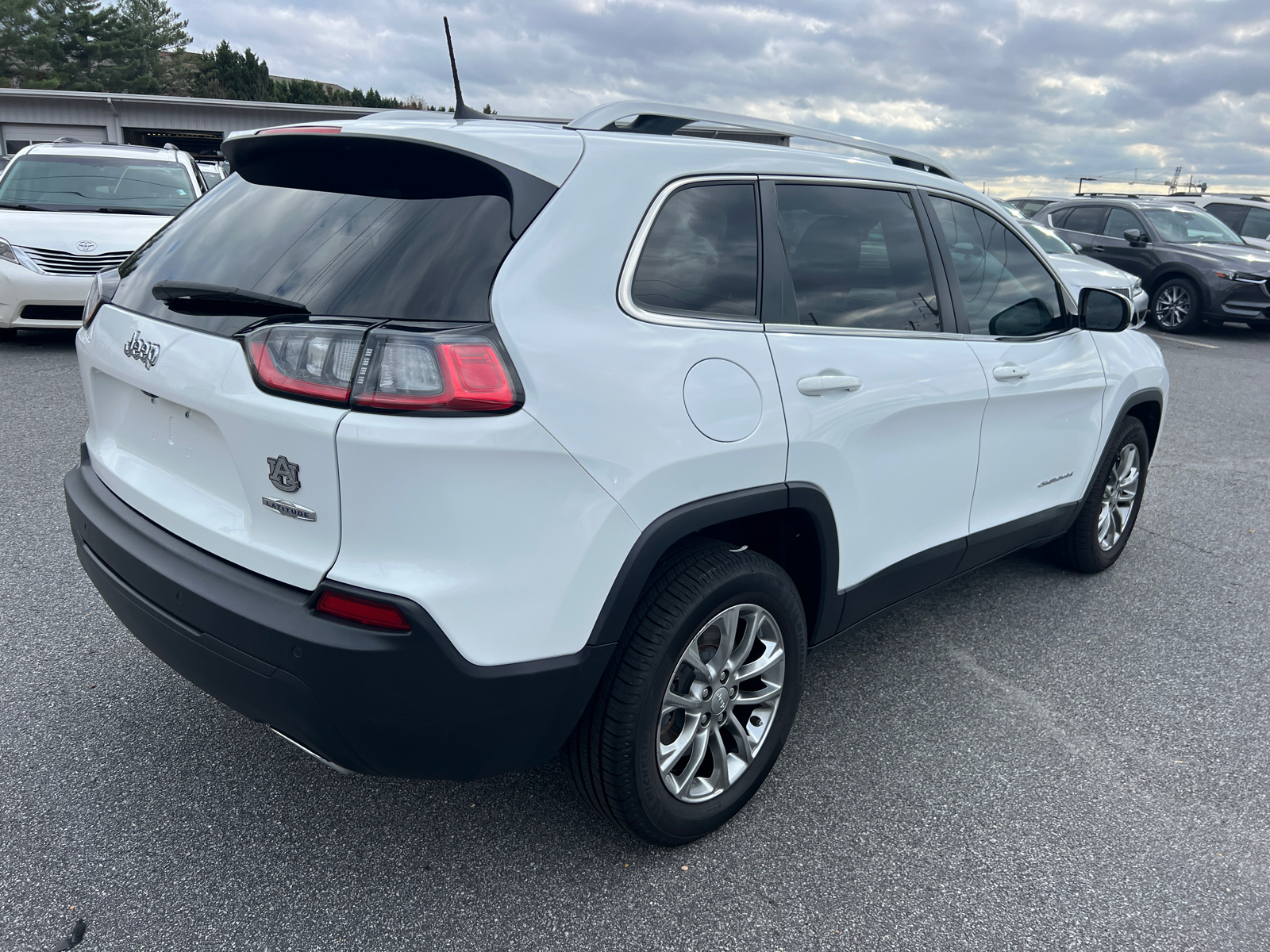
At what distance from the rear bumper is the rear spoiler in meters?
0.89

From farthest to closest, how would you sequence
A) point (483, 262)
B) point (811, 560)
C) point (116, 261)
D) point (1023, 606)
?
point (116, 261) → point (1023, 606) → point (811, 560) → point (483, 262)

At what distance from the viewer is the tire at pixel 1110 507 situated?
4074 mm

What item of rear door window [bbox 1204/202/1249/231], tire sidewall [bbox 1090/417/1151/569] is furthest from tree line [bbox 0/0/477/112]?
tire sidewall [bbox 1090/417/1151/569]

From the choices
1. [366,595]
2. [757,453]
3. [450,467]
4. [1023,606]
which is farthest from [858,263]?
[1023,606]

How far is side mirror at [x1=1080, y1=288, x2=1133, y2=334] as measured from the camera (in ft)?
11.7

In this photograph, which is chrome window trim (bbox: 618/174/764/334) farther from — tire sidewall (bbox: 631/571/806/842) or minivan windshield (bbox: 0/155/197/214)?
minivan windshield (bbox: 0/155/197/214)

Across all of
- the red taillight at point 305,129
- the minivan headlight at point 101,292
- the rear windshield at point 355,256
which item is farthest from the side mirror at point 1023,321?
the minivan headlight at point 101,292

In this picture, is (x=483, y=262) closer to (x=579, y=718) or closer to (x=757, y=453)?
(x=757, y=453)

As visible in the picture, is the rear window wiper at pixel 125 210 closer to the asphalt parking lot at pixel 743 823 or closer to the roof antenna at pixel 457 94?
the asphalt parking lot at pixel 743 823

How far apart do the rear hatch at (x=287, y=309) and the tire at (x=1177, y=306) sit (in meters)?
13.8

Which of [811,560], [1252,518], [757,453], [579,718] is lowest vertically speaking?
[1252,518]

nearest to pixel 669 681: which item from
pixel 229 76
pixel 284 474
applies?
pixel 284 474

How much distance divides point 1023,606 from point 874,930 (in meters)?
2.24

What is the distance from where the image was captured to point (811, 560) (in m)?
2.58
